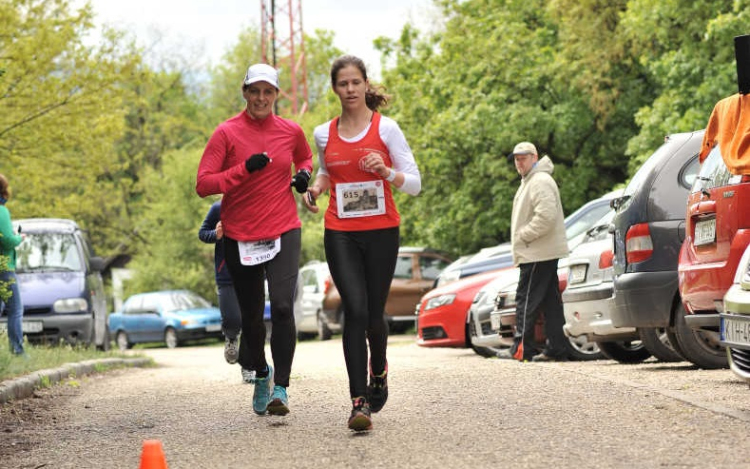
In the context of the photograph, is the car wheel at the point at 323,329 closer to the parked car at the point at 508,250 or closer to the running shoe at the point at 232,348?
the parked car at the point at 508,250

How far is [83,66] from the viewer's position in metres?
20.4

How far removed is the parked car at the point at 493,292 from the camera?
47.6 ft

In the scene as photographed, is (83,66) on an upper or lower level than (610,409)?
upper

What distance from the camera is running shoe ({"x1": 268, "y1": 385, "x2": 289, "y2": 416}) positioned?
7867 millimetres

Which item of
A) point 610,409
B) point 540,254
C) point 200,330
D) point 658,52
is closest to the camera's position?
point 610,409

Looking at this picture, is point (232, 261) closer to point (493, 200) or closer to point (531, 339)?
point (531, 339)

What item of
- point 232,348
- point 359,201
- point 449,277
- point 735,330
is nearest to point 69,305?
point 449,277

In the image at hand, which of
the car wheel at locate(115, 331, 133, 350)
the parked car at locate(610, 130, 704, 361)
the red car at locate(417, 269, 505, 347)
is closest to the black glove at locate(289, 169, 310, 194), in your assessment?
the parked car at locate(610, 130, 704, 361)

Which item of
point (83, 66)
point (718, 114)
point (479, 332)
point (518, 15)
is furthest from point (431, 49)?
point (718, 114)

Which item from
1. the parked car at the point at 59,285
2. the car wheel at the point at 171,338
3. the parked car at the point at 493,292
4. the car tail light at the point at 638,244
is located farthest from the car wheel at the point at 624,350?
the car wheel at the point at 171,338

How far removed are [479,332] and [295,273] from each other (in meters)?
7.14

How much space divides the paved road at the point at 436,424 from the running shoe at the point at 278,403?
0.06m

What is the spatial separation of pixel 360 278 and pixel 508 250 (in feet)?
40.2

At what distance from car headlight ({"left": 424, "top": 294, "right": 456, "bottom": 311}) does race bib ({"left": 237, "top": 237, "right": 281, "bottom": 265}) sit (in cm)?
824
